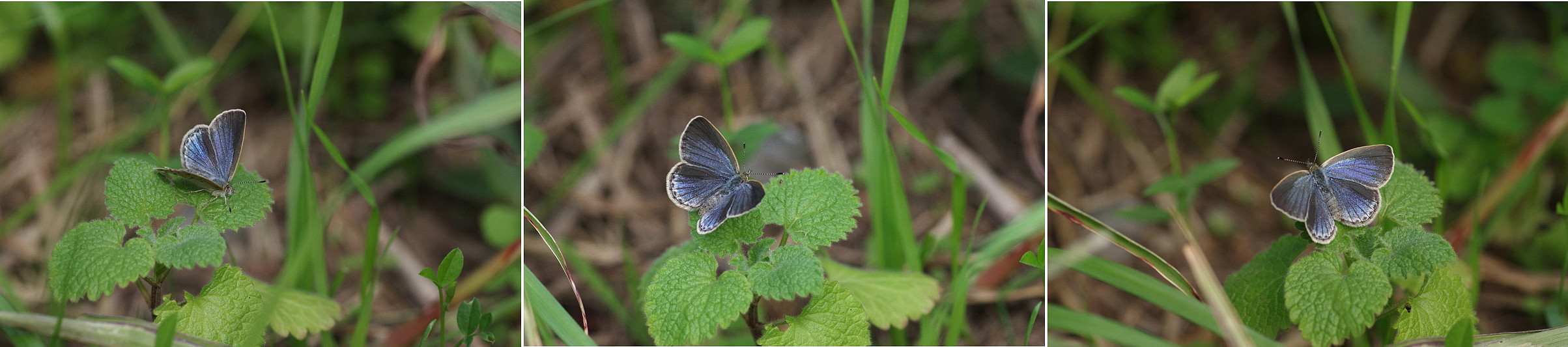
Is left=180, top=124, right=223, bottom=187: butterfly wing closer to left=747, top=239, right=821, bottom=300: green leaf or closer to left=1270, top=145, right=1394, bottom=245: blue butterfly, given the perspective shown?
left=747, top=239, right=821, bottom=300: green leaf

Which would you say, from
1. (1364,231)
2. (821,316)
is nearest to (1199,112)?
(1364,231)

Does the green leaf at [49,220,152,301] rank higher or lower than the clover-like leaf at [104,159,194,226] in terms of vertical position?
lower

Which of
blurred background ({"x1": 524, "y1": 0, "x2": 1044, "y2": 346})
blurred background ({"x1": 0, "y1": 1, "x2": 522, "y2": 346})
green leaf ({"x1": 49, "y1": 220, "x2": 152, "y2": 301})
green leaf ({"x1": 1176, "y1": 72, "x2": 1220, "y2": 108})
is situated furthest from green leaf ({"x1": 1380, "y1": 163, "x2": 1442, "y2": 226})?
green leaf ({"x1": 49, "y1": 220, "x2": 152, "y2": 301})

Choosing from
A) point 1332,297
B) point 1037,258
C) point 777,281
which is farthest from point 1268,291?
point 777,281

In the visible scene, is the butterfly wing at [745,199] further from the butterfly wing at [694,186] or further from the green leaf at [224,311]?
the green leaf at [224,311]

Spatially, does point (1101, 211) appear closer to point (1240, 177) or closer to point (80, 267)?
point (1240, 177)

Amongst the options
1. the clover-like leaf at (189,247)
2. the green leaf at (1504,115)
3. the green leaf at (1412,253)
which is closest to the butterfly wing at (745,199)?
the clover-like leaf at (189,247)
